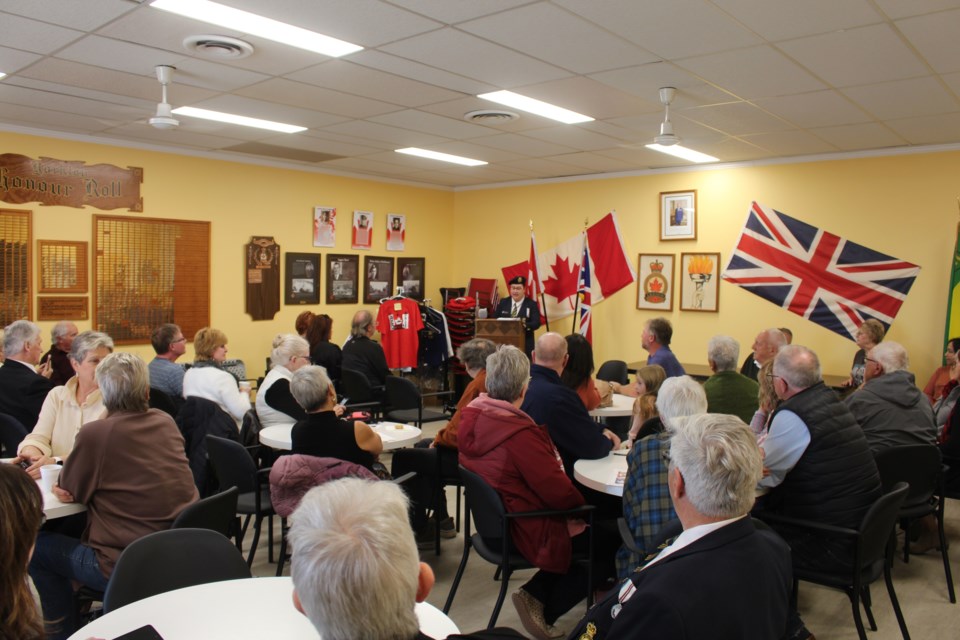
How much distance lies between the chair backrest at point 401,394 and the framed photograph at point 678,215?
11.8ft

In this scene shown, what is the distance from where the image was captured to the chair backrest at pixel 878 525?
9.29ft

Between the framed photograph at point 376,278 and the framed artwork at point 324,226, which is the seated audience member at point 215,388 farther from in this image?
the framed photograph at point 376,278

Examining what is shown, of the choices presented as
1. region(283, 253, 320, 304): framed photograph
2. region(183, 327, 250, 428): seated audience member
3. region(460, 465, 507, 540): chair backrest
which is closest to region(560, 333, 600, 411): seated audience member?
region(460, 465, 507, 540): chair backrest

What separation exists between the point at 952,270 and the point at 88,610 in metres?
6.95

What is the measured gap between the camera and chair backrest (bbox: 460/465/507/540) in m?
3.06

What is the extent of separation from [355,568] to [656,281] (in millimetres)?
7310

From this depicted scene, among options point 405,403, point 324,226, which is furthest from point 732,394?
point 324,226

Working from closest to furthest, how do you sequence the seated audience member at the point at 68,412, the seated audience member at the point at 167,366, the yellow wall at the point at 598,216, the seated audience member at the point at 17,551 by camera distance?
the seated audience member at the point at 17,551 < the seated audience member at the point at 68,412 < the seated audience member at the point at 167,366 < the yellow wall at the point at 598,216

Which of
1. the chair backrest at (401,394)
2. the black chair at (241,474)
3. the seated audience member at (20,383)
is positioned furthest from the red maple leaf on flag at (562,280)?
the seated audience member at (20,383)

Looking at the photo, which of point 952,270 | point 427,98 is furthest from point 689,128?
point 952,270

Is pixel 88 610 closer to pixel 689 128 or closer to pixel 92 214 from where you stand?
pixel 92 214

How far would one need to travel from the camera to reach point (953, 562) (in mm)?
4309

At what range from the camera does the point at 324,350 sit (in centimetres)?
691

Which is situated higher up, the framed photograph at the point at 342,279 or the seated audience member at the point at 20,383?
the framed photograph at the point at 342,279
